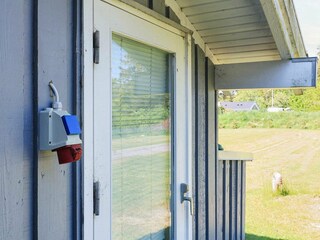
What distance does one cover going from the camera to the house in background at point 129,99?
1.06 metres

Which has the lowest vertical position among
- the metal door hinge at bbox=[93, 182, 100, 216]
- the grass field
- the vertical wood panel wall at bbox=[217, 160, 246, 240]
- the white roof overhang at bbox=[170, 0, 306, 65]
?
the grass field

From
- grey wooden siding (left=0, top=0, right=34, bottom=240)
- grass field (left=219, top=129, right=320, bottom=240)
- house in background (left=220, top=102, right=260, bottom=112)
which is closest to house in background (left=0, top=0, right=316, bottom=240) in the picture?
grey wooden siding (left=0, top=0, right=34, bottom=240)

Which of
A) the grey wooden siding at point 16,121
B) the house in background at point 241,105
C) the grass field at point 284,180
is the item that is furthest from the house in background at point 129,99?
the house in background at point 241,105

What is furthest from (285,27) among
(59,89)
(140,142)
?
(59,89)

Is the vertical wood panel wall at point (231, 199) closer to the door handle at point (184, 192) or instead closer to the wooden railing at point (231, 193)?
the wooden railing at point (231, 193)

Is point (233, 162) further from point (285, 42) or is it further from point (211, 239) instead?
point (285, 42)

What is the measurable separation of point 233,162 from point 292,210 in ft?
14.2

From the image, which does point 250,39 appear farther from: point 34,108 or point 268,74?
point 34,108

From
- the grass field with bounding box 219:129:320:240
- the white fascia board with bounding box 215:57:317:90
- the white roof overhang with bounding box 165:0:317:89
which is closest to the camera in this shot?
the white roof overhang with bounding box 165:0:317:89

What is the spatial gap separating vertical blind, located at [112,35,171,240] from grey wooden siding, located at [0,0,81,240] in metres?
0.30

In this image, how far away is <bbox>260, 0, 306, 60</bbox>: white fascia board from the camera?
1961 millimetres

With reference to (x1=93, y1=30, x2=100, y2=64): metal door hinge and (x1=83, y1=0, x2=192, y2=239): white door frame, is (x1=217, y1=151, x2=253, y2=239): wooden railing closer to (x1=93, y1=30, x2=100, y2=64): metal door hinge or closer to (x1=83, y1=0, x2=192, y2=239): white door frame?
(x1=83, y1=0, x2=192, y2=239): white door frame

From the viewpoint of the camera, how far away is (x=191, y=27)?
2264 mm

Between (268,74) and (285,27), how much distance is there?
355mm
